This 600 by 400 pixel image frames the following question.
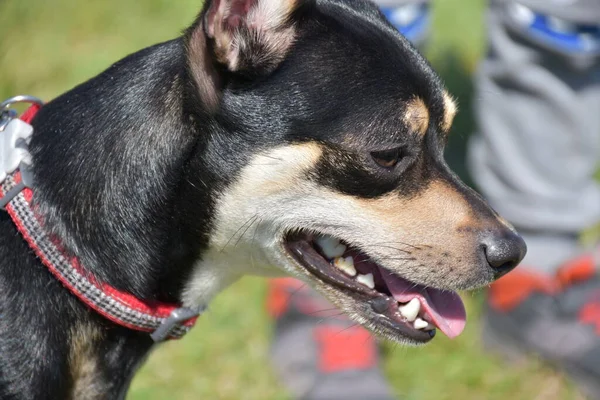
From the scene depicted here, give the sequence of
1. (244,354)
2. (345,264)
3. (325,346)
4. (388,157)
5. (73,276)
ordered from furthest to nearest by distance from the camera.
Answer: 1. (244,354)
2. (325,346)
3. (345,264)
4. (388,157)
5. (73,276)

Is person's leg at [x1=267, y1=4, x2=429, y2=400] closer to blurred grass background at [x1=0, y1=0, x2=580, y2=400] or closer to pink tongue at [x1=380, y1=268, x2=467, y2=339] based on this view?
blurred grass background at [x1=0, y1=0, x2=580, y2=400]

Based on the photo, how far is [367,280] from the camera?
2.43m

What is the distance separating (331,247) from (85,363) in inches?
28.0

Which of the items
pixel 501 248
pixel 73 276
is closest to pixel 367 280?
pixel 501 248

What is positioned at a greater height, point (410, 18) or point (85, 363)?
point (85, 363)

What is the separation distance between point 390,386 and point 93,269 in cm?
176

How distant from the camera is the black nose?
230cm

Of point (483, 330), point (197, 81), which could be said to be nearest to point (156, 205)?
point (197, 81)

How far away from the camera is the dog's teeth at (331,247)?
2.38m

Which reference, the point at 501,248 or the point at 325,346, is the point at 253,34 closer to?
the point at 501,248

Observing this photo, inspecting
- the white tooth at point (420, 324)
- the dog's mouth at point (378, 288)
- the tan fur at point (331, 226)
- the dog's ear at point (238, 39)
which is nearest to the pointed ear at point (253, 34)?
the dog's ear at point (238, 39)

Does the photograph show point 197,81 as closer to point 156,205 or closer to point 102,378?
point 156,205

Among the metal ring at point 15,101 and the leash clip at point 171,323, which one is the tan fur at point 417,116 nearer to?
the leash clip at point 171,323

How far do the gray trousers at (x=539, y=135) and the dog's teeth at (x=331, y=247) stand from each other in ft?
5.39
